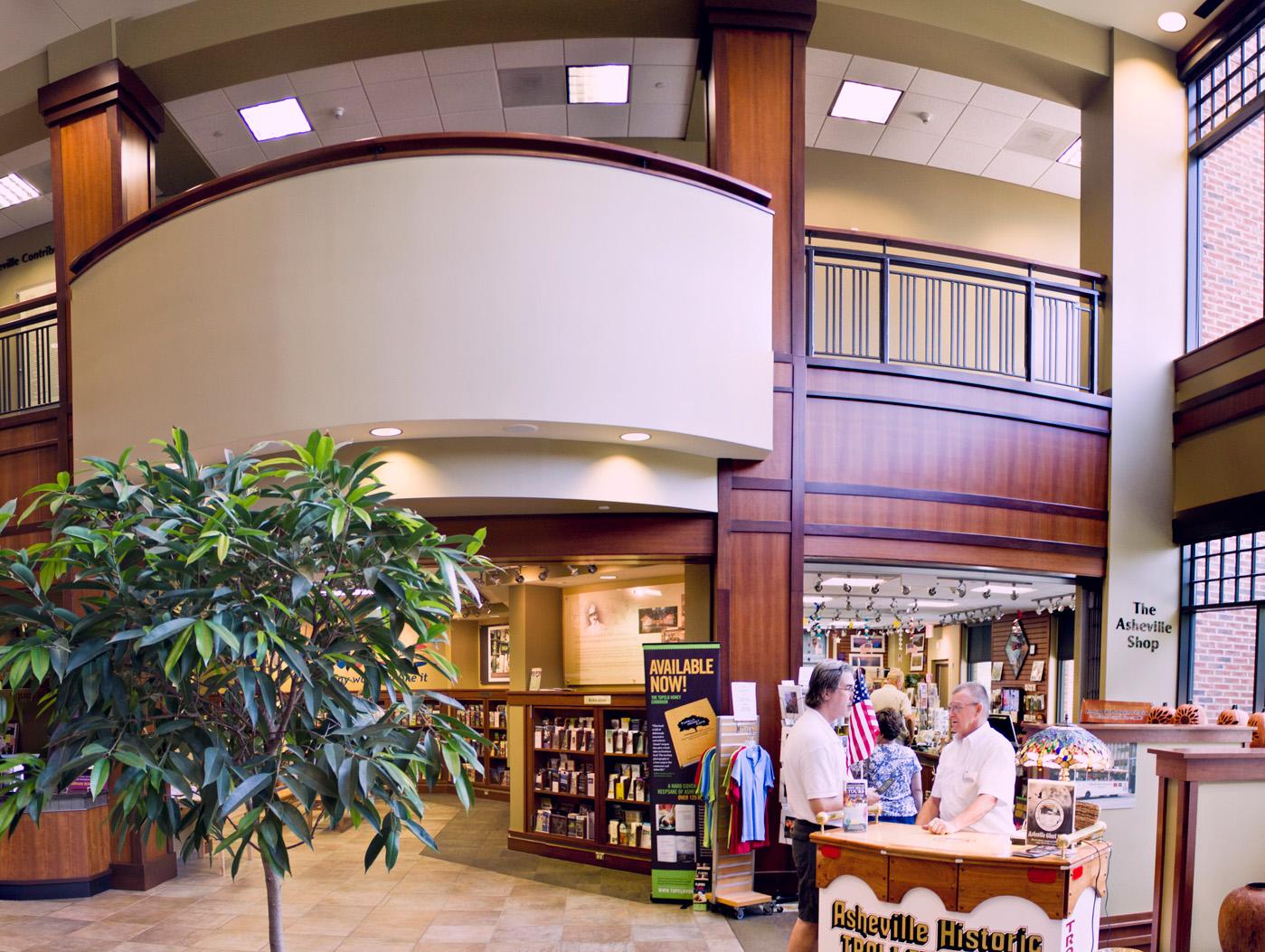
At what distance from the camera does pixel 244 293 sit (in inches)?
282

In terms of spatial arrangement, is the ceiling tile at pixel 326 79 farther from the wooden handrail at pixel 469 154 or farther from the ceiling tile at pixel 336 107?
the wooden handrail at pixel 469 154

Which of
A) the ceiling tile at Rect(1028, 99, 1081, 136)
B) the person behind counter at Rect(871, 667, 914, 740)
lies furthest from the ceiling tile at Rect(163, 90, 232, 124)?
the person behind counter at Rect(871, 667, 914, 740)

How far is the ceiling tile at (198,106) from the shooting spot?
32.8ft

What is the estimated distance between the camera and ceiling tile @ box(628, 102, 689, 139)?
10.6 metres

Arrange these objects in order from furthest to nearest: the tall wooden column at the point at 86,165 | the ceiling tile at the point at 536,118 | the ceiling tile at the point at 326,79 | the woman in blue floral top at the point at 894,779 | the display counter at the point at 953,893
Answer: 1. the ceiling tile at the point at 536,118
2. the ceiling tile at the point at 326,79
3. the tall wooden column at the point at 86,165
4. the woman in blue floral top at the point at 894,779
5. the display counter at the point at 953,893

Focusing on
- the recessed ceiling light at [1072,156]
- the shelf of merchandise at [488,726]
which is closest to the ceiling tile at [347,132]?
the shelf of merchandise at [488,726]

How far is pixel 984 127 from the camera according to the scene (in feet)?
36.0

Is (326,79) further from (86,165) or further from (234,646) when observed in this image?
(234,646)

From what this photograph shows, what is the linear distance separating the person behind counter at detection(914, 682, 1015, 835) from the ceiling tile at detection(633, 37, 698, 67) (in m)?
6.63

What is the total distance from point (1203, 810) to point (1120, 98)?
256 inches

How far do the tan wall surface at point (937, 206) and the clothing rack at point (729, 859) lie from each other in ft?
20.9

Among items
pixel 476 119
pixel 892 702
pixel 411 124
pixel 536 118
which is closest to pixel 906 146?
pixel 536 118

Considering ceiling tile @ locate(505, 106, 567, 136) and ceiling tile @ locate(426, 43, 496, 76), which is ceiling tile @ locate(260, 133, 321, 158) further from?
ceiling tile @ locate(505, 106, 567, 136)

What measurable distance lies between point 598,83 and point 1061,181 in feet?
18.9
